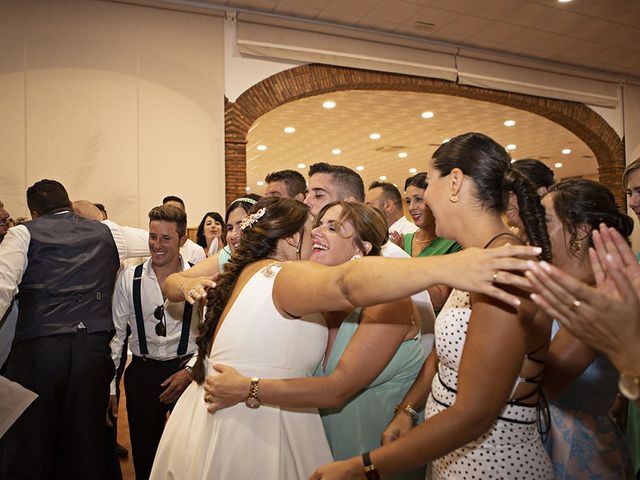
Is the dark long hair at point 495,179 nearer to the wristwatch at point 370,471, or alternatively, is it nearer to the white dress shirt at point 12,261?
the wristwatch at point 370,471

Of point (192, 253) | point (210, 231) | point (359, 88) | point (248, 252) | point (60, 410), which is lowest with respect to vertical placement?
point (60, 410)

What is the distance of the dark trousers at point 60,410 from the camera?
9.60 feet

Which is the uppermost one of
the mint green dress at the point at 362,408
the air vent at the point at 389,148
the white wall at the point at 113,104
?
the air vent at the point at 389,148

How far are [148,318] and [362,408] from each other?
1.71 metres

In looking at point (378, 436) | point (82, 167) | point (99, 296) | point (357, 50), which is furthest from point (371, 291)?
point (357, 50)

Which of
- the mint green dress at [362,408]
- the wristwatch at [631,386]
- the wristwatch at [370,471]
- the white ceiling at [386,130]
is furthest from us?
the white ceiling at [386,130]

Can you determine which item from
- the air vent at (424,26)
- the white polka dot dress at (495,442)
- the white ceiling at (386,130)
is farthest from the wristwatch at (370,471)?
the white ceiling at (386,130)

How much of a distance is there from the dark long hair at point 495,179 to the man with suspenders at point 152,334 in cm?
197

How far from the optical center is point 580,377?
69.3 inches

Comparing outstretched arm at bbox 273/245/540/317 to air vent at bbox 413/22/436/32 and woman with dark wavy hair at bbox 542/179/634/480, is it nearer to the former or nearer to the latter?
woman with dark wavy hair at bbox 542/179/634/480

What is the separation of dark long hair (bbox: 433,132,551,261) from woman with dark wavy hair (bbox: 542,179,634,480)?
0.49 meters

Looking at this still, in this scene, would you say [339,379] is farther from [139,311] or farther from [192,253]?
[192,253]

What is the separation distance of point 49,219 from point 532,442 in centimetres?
288

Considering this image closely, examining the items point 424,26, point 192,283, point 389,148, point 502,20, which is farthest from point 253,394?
point 389,148
